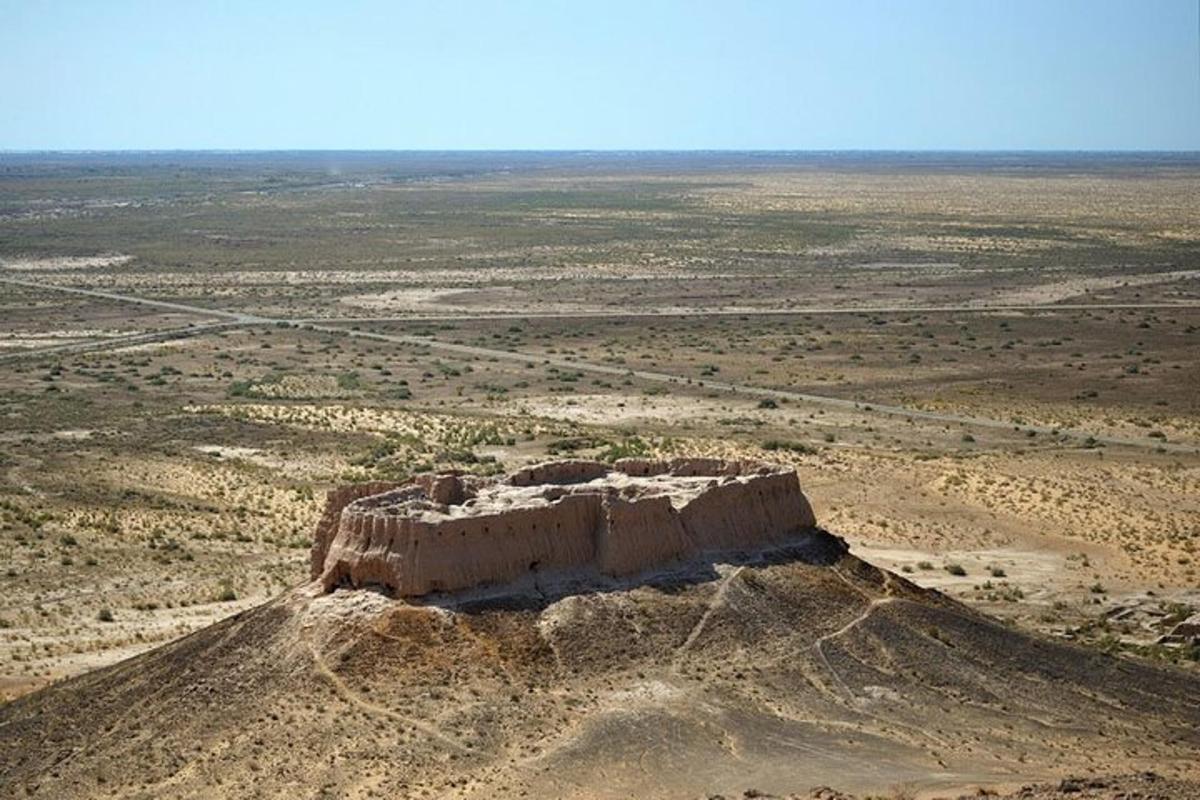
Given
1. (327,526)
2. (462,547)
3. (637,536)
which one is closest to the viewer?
(462,547)

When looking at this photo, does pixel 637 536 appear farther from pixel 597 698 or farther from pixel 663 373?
pixel 663 373

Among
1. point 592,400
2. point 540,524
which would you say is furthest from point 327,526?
point 592,400

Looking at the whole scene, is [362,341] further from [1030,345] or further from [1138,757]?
[1138,757]

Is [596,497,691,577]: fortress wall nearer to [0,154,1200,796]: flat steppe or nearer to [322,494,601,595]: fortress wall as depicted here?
[322,494,601,595]: fortress wall

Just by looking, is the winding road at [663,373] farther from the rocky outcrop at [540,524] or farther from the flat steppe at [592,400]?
the rocky outcrop at [540,524]

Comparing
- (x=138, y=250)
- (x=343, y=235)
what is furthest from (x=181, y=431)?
(x=343, y=235)

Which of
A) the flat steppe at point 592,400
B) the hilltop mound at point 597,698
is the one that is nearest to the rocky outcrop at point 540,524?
the hilltop mound at point 597,698
